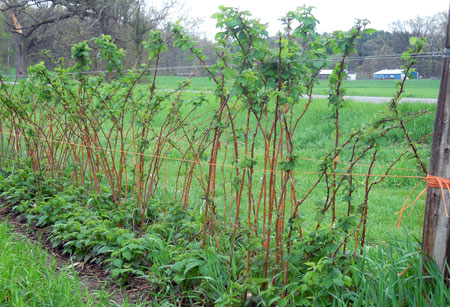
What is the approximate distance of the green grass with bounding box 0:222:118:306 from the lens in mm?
2975

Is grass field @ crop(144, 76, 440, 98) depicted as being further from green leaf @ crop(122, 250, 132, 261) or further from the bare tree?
the bare tree

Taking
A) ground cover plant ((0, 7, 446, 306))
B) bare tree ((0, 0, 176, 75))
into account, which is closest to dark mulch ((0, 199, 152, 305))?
ground cover plant ((0, 7, 446, 306))

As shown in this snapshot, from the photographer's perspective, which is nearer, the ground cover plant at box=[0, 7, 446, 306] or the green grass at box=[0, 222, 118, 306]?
the ground cover plant at box=[0, 7, 446, 306]

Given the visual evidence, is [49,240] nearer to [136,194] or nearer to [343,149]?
[136,194]

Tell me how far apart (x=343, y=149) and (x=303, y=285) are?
0.78 m

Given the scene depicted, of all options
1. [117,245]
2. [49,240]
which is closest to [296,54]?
[117,245]

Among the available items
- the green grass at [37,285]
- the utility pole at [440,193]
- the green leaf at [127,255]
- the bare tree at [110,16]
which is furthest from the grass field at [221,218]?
the bare tree at [110,16]

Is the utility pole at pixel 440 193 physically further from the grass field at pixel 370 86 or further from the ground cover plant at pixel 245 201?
the grass field at pixel 370 86

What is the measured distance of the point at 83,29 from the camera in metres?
25.6

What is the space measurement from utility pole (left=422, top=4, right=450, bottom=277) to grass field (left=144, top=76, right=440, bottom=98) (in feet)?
1.15

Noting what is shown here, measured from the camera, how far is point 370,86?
5637 millimetres

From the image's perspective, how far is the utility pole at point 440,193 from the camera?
2389mm

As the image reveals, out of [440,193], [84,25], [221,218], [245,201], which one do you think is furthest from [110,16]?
[440,193]

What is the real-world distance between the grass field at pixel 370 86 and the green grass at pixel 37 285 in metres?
1.81
